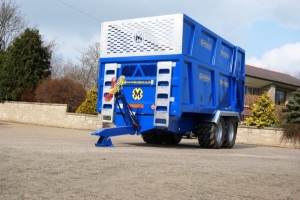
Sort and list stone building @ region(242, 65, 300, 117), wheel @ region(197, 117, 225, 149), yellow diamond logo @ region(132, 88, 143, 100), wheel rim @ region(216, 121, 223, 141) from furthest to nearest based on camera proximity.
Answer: stone building @ region(242, 65, 300, 117)
wheel rim @ region(216, 121, 223, 141)
wheel @ region(197, 117, 225, 149)
yellow diamond logo @ region(132, 88, 143, 100)

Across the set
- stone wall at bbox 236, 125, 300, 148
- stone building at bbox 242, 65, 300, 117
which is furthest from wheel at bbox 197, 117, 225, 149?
stone building at bbox 242, 65, 300, 117

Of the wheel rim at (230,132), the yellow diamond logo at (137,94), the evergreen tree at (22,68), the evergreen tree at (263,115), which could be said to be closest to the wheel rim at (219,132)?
the wheel rim at (230,132)

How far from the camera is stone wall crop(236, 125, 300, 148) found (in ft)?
70.4

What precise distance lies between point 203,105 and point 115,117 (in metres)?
2.86

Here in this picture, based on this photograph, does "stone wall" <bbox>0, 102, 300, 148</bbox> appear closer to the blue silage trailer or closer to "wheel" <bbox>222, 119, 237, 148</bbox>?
"wheel" <bbox>222, 119, 237, 148</bbox>

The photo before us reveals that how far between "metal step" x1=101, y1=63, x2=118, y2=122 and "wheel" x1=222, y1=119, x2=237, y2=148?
4842 mm

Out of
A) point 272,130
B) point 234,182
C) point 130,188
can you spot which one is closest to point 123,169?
point 130,188

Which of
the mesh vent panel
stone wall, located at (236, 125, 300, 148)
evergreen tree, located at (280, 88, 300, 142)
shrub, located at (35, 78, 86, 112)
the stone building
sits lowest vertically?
stone wall, located at (236, 125, 300, 148)

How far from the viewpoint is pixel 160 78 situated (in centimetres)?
1212

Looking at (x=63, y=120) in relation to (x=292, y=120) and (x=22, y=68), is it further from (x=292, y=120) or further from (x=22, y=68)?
(x=292, y=120)

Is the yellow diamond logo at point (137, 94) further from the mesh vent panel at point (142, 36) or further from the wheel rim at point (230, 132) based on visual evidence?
the wheel rim at point (230, 132)

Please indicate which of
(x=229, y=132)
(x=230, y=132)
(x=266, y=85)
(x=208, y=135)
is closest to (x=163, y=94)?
(x=208, y=135)

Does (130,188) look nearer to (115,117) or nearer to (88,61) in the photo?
(115,117)

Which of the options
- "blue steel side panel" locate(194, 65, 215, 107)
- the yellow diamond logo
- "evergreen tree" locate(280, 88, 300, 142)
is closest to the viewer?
the yellow diamond logo
